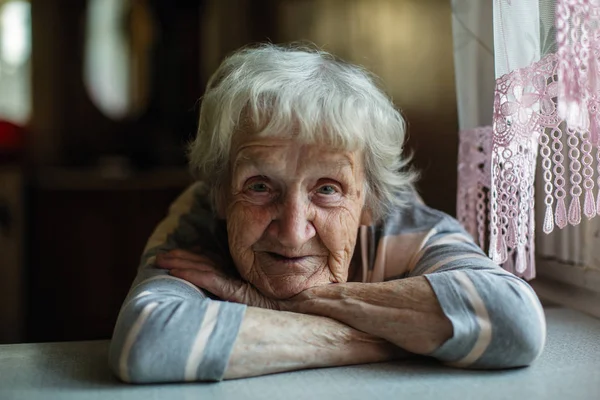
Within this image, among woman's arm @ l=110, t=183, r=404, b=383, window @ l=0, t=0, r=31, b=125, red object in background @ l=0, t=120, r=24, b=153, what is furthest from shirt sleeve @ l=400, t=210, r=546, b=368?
window @ l=0, t=0, r=31, b=125

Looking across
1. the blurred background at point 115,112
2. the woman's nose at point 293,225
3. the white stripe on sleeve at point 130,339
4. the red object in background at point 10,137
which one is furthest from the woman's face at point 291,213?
the red object in background at point 10,137

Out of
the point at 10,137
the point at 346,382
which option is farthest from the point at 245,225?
the point at 10,137

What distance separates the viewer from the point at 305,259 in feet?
4.34

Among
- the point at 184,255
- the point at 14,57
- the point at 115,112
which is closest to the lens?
the point at 184,255

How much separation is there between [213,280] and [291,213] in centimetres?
21

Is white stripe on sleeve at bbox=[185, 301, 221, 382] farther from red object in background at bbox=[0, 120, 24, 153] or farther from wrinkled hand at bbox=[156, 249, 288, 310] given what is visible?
red object in background at bbox=[0, 120, 24, 153]

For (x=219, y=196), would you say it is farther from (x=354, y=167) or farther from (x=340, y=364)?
(x=340, y=364)

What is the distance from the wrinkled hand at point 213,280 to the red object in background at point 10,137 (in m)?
2.48

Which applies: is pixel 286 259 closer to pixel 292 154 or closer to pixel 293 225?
pixel 293 225

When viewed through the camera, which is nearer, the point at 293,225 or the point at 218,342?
the point at 218,342

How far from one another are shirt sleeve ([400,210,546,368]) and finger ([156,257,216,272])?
44cm

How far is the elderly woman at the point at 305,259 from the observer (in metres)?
1.12

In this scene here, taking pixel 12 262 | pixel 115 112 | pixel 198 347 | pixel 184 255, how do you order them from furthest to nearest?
pixel 115 112
pixel 12 262
pixel 184 255
pixel 198 347

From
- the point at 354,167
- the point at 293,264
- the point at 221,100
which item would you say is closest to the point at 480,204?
the point at 354,167
